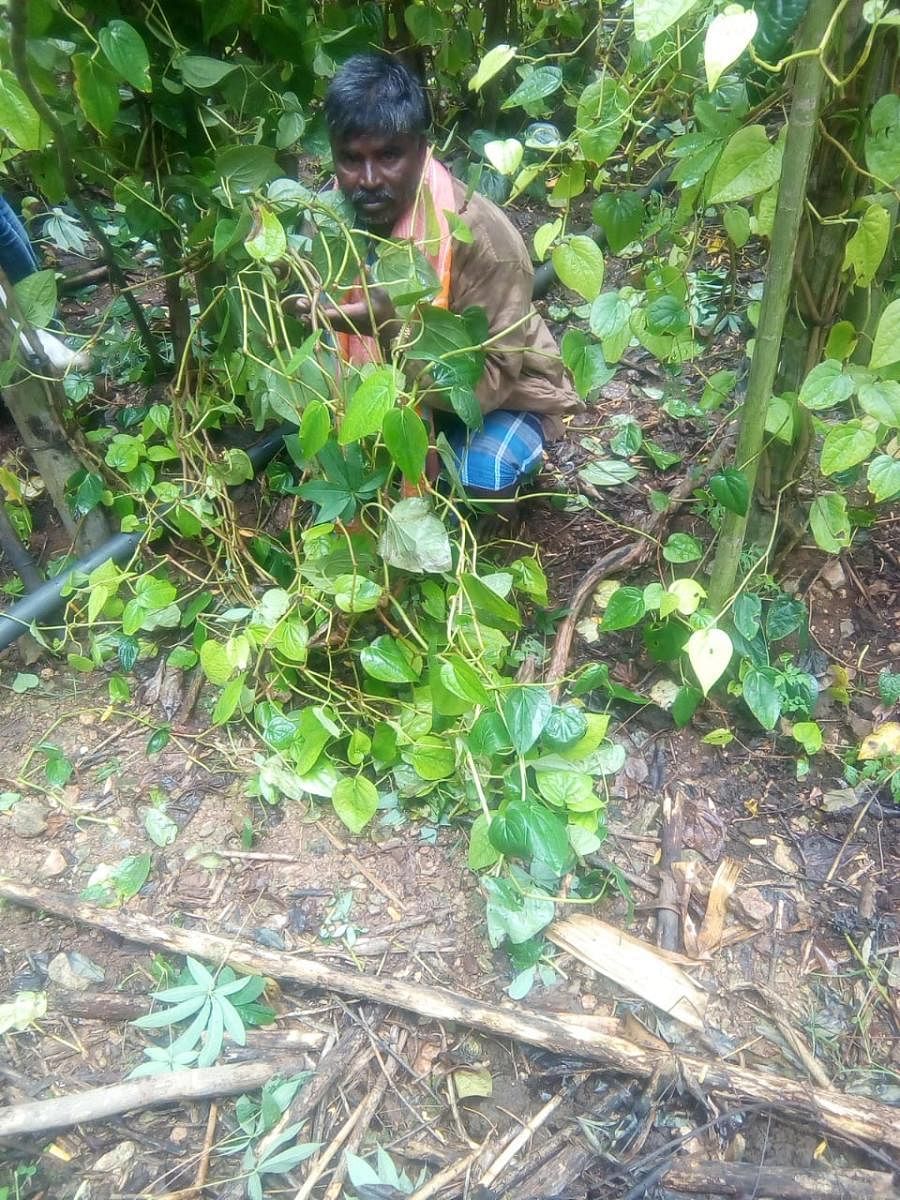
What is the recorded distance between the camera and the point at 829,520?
1.36 metres

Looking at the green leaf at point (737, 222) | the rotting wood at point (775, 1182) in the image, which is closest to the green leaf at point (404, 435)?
the green leaf at point (737, 222)

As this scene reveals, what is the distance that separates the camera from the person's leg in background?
6.93 feet

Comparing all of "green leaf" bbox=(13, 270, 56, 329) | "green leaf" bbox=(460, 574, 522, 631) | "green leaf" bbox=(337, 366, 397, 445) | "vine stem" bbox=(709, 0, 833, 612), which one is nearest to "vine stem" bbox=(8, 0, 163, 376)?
"green leaf" bbox=(13, 270, 56, 329)

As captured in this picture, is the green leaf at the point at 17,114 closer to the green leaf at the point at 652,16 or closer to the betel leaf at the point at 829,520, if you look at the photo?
the green leaf at the point at 652,16

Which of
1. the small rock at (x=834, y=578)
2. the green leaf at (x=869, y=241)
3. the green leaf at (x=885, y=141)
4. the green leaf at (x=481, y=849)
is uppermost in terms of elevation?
the green leaf at (x=885, y=141)

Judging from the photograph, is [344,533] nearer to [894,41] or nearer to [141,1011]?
[141,1011]

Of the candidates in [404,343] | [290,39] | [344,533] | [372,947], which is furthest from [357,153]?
[372,947]

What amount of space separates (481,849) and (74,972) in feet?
2.16

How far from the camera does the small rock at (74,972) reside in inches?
50.4

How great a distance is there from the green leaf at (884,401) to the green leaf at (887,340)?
0.08 metres

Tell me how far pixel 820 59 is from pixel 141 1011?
1518 mm

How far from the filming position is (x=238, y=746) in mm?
1579

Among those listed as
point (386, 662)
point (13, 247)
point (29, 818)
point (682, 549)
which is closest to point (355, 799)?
point (386, 662)

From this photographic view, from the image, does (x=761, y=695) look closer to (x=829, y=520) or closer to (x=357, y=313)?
(x=829, y=520)
